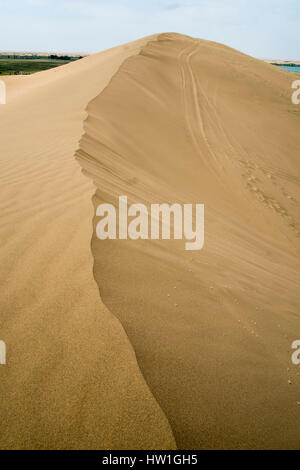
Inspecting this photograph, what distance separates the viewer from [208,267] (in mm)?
2650

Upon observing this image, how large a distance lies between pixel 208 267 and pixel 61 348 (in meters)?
1.49

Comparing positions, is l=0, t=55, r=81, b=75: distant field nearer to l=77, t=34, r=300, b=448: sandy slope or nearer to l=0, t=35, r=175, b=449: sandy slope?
l=77, t=34, r=300, b=448: sandy slope

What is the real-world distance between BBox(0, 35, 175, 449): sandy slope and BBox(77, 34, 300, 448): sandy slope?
0.10 meters

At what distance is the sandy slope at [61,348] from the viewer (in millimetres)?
1262

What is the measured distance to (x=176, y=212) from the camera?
12.4ft

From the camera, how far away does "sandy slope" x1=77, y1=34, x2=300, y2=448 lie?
1.51 metres

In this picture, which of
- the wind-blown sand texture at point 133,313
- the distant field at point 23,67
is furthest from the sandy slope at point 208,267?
the distant field at point 23,67

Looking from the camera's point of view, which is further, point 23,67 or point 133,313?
point 23,67

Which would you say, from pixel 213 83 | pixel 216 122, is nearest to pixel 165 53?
pixel 213 83

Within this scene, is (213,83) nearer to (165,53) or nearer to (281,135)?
(165,53)

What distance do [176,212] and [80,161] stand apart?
1.40 metres

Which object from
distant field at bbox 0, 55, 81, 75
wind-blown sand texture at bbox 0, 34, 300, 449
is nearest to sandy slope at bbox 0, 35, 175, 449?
wind-blown sand texture at bbox 0, 34, 300, 449

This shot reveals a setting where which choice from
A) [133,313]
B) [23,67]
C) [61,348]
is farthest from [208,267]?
[23,67]

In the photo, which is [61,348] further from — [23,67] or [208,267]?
[23,67]
